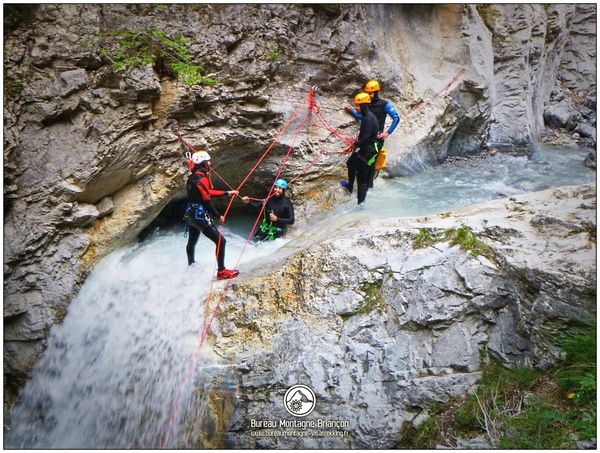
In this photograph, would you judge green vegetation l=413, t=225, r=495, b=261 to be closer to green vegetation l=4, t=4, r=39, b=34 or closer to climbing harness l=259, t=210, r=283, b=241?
climbing harness l=259, t=210, r=283, b=241

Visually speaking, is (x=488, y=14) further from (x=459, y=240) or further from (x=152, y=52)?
(x=152, y=52)

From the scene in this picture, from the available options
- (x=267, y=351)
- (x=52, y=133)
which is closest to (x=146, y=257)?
(x=52, y=133)

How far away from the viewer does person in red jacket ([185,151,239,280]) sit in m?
6.16

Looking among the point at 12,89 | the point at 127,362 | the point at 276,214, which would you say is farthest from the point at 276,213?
the point at 12,89

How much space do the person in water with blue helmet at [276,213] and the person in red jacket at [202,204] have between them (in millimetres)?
1147

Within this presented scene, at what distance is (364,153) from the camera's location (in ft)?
24.6

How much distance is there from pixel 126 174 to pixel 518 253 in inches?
233

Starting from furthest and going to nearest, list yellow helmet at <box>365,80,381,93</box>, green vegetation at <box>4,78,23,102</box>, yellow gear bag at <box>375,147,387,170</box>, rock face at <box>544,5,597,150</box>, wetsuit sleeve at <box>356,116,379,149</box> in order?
rock face at <box>544,5,597,150</box> → yellow gear bag at <box>375,147,387,170</box> → yellow helmet at <box>365,80,381,93</box> → wetsuit sleeve at <box>356,116,379,149</box> → green vegetation at <box>4,78,23,102</box>

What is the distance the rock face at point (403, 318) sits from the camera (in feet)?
16.1

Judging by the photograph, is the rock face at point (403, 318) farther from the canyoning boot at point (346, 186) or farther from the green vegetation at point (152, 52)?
the green vegetation at point (152, 52)

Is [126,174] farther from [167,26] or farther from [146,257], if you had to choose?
[167,26]

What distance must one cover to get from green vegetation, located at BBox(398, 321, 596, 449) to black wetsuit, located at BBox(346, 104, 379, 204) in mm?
3784

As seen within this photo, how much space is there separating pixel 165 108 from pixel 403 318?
5033 mm

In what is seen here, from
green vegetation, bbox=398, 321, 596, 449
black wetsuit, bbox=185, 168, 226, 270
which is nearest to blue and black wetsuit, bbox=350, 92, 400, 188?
black wetsuit, bbox=185, 168, 226, 270
